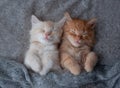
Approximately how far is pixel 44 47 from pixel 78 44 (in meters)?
0.21

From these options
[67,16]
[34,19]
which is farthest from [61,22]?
[34,19]

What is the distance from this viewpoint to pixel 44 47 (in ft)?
4.86

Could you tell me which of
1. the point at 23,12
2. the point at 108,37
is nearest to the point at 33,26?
the point at 23,12

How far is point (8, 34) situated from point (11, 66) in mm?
233

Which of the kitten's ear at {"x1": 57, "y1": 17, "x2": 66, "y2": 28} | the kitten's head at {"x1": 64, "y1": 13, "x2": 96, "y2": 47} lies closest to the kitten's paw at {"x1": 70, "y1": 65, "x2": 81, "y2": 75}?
the kitten's head at {"x1": 64, "y1": 13, "x2": 96, "y2": 47}

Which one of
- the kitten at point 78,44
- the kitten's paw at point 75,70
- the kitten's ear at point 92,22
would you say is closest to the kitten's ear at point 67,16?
the kitten at point 78,44

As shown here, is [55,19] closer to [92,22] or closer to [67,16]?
[67,16]

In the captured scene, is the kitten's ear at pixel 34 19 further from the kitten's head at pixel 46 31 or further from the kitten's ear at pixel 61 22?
the kitten's ear at pixel 61 22

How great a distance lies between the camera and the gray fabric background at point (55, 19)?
4.58ft

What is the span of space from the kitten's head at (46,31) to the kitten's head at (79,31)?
48 millimetres

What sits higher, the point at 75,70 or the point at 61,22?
the point at 61,22

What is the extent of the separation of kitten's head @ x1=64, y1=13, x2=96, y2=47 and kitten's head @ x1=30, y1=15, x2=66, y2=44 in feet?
0.16

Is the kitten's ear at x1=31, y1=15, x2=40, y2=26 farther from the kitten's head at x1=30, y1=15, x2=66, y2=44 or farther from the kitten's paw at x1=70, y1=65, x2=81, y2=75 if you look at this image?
the kitten's paw at x1=70, y1=65, x2=81, y2=75

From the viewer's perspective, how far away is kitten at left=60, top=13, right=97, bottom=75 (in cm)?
144
